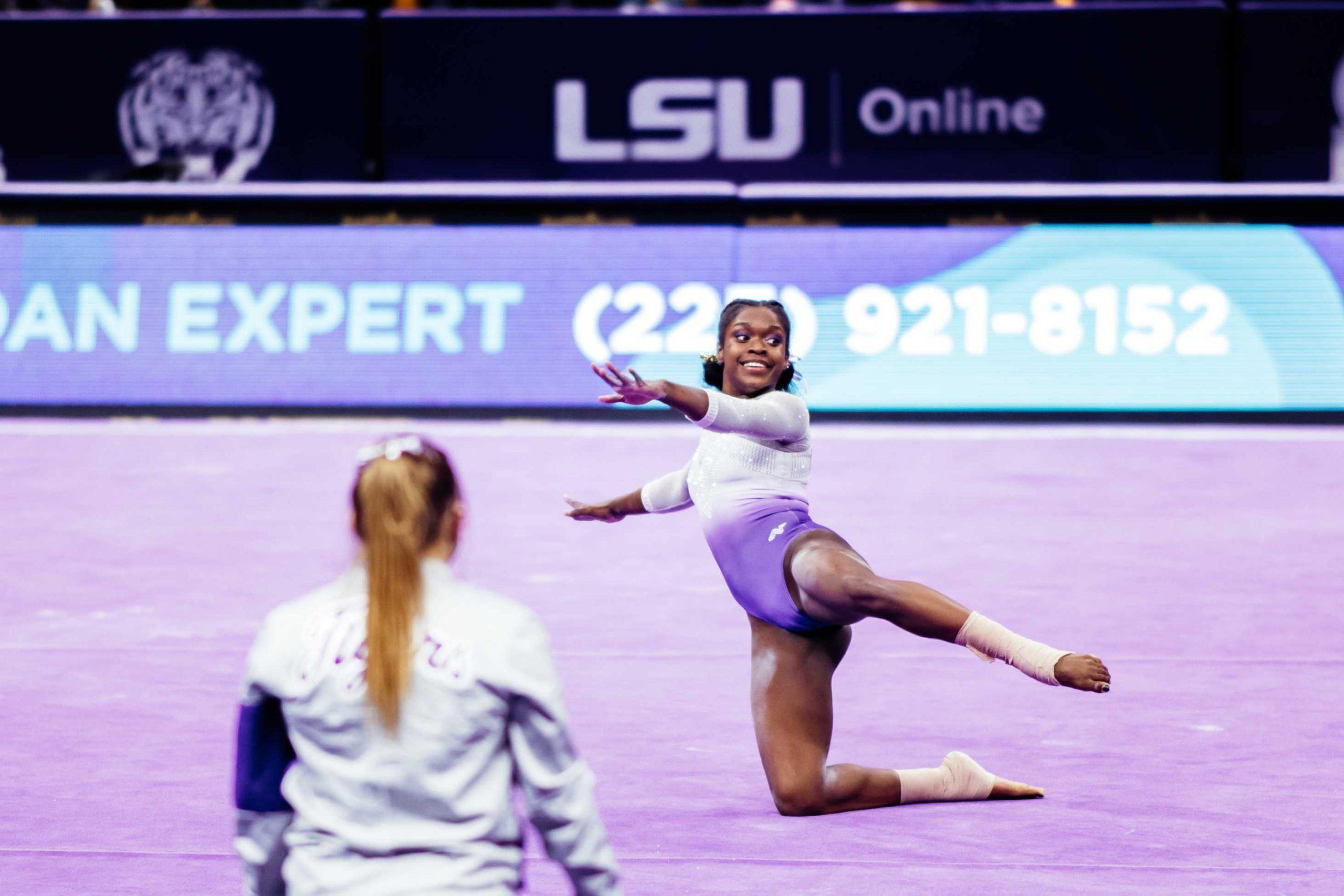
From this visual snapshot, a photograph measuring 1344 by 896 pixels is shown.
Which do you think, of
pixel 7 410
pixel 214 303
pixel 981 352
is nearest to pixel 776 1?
pixel 981 352

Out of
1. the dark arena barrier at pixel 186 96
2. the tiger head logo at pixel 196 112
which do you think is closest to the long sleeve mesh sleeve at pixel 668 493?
the dark arena barrier at pixel 186 96

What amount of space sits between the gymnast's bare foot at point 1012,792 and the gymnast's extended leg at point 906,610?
1.51ft

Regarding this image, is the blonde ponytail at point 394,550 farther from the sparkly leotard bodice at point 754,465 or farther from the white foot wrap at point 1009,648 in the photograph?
the sparkly leotard bodice at point 754,465

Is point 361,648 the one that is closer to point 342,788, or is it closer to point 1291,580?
point 342,788

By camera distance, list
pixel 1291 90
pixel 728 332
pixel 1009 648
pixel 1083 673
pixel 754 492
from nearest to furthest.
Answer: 1. pixel 1083 673
2. pixel 1009 648
3. pixel 754 492
4. pixel 728 332
5. pixel 1291 90

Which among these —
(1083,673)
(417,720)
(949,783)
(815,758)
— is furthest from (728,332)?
(417,720)

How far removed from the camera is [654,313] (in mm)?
11789

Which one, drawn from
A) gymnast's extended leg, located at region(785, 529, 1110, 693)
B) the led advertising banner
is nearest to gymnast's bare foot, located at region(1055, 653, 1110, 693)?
gymnast's extended leg, located at region(785, 529, 1110, 693)

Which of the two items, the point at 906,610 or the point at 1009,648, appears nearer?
the point at 1009,648

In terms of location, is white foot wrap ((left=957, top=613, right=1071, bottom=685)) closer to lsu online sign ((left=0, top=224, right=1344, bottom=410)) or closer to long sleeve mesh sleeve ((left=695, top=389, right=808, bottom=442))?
long sleeve mesh sleeve ((left=695, top=389, right=808, bottom=442))

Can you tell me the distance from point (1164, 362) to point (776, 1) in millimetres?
4502

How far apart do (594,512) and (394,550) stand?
103 inches

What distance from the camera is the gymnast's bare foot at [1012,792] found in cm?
467

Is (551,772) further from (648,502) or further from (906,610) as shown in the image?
(648,502)
